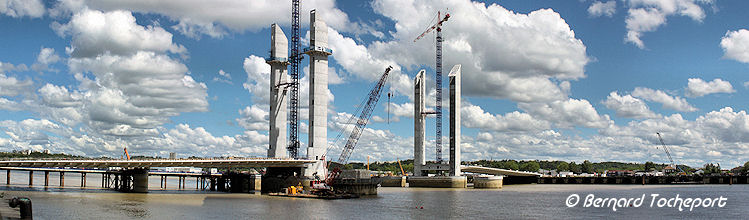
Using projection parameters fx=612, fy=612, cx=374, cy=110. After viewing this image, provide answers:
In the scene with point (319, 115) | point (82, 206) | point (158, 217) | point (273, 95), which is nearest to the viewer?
point (158, 217)

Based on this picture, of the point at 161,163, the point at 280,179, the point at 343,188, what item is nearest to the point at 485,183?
the point at 280,179

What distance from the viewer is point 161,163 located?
10956 centimetres

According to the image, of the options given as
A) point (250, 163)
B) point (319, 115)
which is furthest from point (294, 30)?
point (250, 163)

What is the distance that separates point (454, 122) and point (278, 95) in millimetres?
54893

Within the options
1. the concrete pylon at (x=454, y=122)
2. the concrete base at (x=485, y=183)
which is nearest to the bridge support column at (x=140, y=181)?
the concrete pylon at (x=454, y=122)

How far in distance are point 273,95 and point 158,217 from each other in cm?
8265

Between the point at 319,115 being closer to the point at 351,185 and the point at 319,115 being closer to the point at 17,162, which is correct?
the point at 351,185

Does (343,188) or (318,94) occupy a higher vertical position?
(318,94)

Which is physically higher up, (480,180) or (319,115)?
(319,115)

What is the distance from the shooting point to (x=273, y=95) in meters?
145

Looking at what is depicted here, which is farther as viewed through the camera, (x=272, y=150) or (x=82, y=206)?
(x=272, y=150)

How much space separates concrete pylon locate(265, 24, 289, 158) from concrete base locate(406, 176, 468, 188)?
50.9 metres

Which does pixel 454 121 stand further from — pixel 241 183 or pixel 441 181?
pixel 241 183

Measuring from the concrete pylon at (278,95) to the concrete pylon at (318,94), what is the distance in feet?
47.6
